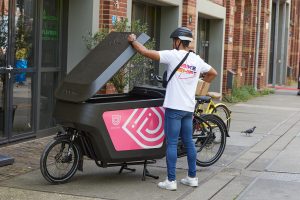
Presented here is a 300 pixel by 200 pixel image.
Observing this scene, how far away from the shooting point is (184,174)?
766cm

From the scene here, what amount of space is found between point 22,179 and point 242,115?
9160 mm

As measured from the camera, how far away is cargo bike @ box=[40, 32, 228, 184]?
6.50 m

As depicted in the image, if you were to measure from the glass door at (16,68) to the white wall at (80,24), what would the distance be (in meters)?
1.07

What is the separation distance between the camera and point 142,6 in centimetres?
1390

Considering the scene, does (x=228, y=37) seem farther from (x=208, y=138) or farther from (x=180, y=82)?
(x=180, y=82)

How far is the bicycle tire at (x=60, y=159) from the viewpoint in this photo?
21.5ft

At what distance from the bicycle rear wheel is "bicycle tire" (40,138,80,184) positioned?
5.88 feet

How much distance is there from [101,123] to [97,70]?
60cm

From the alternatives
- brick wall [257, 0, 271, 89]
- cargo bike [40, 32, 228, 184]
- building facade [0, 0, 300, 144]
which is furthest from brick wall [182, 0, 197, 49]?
brick wall [257, 0, 271, 89]

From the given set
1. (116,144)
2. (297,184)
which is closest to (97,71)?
(116,144)

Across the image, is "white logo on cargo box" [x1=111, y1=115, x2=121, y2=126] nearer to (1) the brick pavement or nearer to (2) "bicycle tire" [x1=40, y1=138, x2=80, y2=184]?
(2) "bicycle tire" [x1=40, y1=138, x2=80, y2=184]

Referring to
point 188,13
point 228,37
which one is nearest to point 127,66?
point 188,13

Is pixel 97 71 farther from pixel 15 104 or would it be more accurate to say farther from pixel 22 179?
pixel 15 104

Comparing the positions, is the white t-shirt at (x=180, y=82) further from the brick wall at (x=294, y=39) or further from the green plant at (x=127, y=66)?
the brick wall at (x=294, y=39)
